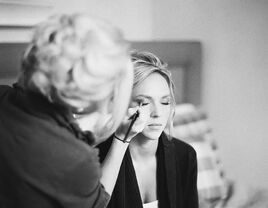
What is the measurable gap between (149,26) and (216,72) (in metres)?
0.55

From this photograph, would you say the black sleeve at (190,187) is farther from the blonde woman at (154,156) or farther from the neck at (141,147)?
the neck at (141,147)

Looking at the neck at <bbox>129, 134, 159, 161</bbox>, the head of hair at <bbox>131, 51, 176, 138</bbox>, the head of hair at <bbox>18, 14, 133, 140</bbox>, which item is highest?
the head of hair at <bbox>18, 14, 133, 140</bbox>

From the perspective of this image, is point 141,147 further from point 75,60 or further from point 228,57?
point 228,57

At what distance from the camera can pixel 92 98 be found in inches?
32.6

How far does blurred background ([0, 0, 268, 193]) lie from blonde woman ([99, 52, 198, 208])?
66 centimetres

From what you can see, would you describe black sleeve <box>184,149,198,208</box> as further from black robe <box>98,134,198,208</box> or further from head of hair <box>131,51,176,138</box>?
head of hair <box>131,51,176,138</box>

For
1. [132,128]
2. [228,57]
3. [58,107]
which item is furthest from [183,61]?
[58,107]

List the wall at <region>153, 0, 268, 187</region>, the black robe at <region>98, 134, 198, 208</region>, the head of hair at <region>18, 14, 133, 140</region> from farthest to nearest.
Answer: the wall at <region>153, 0, 268, 187</region>, the black robe at <region>98, 134, 198, 208</region>, the head of hair at <region>18, 14, 133, 140</region>

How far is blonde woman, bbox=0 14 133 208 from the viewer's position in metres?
0.80

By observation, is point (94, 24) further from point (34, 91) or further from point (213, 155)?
point (213, 155)

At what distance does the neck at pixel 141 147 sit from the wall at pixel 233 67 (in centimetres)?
91

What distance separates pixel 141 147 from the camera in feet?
4.48

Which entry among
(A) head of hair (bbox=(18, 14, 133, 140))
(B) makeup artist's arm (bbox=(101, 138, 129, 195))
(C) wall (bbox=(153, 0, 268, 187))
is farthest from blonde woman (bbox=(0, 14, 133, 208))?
(C) wall (bbox=(153, 0, 268, 187))

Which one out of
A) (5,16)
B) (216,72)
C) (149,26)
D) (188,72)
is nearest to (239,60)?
(216,72)
